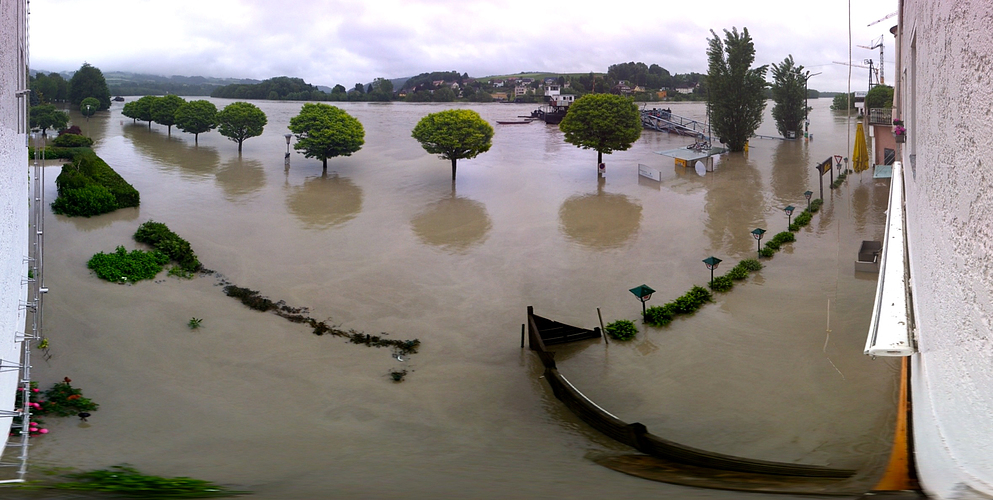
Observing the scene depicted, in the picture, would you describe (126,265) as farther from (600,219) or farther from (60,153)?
(60,153)

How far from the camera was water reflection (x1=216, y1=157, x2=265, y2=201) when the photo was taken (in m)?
22.6

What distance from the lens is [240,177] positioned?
2506cm

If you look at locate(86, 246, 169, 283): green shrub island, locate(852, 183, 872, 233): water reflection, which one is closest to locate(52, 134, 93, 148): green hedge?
locate(86, 246, 169, 283): green shrub island

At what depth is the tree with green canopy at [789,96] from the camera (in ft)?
112

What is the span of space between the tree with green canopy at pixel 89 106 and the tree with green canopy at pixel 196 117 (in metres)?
9.70

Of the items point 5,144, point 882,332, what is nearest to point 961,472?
point 882,332

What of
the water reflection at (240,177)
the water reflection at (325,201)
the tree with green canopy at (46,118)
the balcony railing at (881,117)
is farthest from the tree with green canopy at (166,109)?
the balcony railing at (881,117)

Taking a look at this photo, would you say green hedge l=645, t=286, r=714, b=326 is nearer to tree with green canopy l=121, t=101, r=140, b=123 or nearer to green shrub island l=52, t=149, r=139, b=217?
green shrub island l=52, t=149, r=139, b=217

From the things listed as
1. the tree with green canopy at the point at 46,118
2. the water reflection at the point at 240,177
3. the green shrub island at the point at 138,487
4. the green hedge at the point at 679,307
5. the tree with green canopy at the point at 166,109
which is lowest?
the green hedge at the point at 679,307

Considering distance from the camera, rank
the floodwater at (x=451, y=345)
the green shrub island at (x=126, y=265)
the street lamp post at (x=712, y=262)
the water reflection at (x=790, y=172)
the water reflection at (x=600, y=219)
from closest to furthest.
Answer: the floodwater at (x=451, y=345), the street lamp post at (x=712, y=262), the green shrub island at (x=126, y=265), the water reflection at (x=600, y=219), the water reflection at (x=790, y=172)

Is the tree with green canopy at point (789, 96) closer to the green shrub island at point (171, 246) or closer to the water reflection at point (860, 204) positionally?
the water reflection at point (860, 204)

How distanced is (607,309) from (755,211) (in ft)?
34.0

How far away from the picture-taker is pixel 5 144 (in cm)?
386

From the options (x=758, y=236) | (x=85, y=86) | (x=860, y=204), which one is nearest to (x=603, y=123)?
(x=860, y=204)
